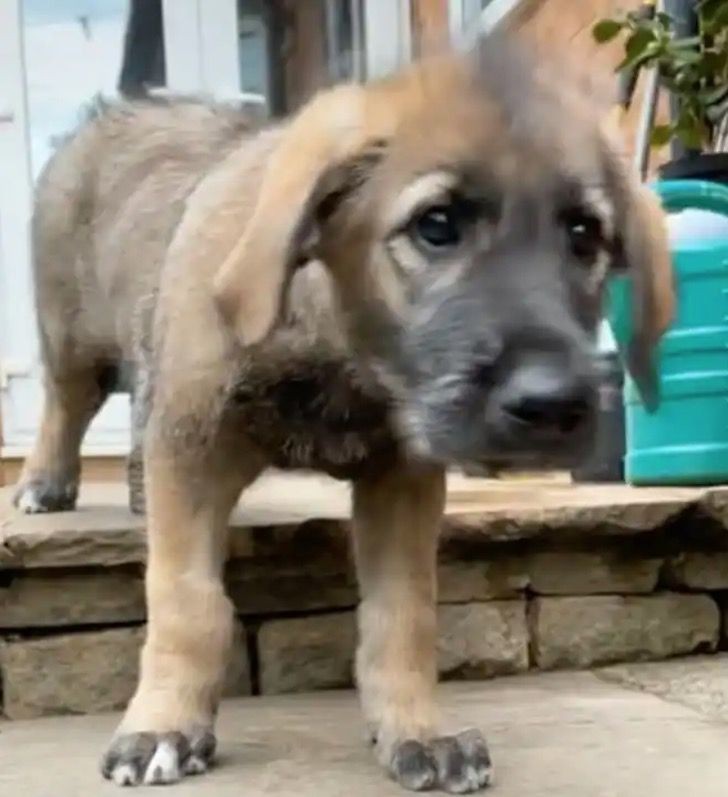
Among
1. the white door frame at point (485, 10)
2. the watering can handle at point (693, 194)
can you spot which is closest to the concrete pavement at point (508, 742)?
the watering can handle at point (693, 194)

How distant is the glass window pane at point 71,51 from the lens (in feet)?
18.1

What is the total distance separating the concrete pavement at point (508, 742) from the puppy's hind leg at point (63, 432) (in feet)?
2.02

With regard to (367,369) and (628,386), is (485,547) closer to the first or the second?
(628,386)

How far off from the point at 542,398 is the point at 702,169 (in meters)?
1.57

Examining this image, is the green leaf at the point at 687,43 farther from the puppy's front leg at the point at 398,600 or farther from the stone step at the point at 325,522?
the puppy's front leg at the point at 398,600

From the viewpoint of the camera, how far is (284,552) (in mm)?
2273

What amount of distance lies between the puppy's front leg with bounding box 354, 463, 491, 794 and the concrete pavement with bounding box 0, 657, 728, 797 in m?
0.06

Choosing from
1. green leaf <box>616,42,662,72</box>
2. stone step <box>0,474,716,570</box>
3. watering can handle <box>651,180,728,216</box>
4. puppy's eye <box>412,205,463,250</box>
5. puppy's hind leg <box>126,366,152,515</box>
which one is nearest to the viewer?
puppy's eye <box>412,205,463,250</box>

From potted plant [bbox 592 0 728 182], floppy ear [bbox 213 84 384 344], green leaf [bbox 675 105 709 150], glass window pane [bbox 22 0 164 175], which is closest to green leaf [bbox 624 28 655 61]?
potted plant [bbox 592 0 728 182]

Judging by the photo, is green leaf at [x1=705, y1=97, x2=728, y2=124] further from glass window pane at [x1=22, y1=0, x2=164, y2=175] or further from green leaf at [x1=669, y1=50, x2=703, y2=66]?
glass window pane at [x1=22, y1=0, x2=164, y2=175]

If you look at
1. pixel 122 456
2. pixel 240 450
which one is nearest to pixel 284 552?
pixel 240 450

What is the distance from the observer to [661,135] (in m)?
3.03

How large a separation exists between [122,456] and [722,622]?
10.1 feet

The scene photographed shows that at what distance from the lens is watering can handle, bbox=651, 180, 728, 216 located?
263 cm
